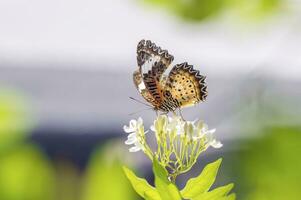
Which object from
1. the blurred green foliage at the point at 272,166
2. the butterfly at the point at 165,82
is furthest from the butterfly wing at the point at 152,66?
the blurred green foliage at the point at 272,166

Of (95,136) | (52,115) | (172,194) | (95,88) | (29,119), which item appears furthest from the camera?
(95,88)

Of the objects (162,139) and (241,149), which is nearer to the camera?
(162,139)

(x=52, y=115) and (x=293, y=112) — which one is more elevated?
(x=52, y=115)

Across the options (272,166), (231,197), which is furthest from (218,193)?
(272,166)

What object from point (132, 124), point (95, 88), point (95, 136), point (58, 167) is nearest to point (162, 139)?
point (132, 124)

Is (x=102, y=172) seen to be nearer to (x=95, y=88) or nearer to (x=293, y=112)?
(x=293, y=112)

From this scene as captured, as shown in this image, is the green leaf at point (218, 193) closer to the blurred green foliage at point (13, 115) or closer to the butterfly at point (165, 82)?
the butterfly at point (165, 82)

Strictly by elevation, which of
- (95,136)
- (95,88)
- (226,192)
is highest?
(95,88)
